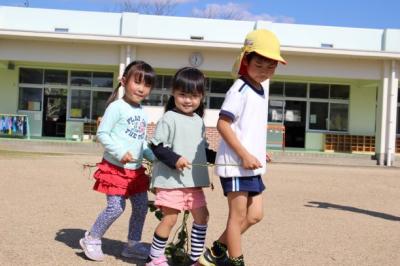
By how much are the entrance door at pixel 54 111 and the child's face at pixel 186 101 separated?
64.0ft

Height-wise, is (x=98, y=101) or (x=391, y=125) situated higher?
(x=98, y=101)

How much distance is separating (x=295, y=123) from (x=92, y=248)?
776 inches

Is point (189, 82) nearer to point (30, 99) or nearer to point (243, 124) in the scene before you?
point (243, 124)

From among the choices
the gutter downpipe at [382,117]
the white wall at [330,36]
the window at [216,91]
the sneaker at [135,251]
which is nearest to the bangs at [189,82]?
the sneaker at [135,251]

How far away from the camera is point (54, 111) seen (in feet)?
74.4

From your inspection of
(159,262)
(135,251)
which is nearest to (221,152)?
(159,262)

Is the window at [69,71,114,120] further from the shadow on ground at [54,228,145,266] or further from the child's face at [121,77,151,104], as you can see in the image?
the child's face at [121,77,151,104]

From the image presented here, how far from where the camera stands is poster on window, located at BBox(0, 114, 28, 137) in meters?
21.0

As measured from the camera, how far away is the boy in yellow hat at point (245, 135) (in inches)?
137

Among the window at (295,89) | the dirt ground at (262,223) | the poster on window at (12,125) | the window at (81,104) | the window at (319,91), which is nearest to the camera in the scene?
the dirt ground at (262,223)

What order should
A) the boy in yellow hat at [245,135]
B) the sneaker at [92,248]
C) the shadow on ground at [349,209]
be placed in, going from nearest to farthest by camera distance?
the boy in yellow hat at [245,135] → the sneaker at [92,248] → the shadow on ground at [349,209]

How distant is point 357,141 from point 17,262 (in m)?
20.0

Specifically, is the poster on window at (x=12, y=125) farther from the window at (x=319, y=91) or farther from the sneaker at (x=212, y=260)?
the sneaker at (x=212, y=260)

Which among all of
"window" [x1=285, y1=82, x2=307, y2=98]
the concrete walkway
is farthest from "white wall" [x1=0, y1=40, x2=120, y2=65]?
"window" [x1=285, y1=82, x2=307, y2=98]
